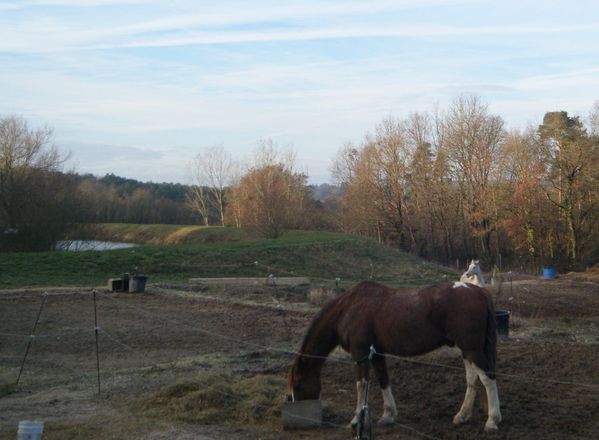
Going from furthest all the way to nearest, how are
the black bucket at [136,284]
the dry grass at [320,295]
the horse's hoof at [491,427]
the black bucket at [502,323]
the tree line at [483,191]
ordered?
the tree line at [483,191], the black bucket at [136,284], the dry grass at [320,295], the black bucket at [502,323], the horse's hoof at [491,427]

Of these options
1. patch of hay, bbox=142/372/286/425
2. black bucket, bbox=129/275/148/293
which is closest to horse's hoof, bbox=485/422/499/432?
patch of hay, bbox=142/372/286/425

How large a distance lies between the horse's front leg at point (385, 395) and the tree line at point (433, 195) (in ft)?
84.5

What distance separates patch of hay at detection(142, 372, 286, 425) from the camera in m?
7.95

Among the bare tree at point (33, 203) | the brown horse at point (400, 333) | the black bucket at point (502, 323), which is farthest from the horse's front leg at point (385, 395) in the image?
the bare tree at point (33, 203)

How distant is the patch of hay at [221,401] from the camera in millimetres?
7945

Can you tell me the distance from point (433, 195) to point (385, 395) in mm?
41417

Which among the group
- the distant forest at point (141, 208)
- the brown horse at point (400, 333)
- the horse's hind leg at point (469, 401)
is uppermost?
the distant forest at point (141, 208)

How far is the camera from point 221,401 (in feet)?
27.5

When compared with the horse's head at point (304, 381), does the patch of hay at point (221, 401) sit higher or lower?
lower

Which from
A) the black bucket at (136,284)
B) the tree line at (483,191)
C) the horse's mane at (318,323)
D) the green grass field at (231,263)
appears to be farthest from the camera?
the tree line at (483,191)

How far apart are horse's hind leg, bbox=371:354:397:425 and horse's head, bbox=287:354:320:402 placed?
0.71 metres

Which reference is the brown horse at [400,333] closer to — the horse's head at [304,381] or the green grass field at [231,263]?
the horse's head at [304,381]

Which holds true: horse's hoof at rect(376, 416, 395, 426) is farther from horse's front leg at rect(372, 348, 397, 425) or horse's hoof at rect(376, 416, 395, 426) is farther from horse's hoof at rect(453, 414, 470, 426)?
horse's hoof at rect(453, 414, 470, 426)

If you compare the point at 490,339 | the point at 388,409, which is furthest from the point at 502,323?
the point at 388,409
